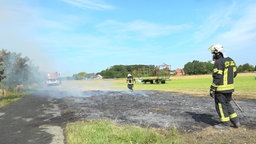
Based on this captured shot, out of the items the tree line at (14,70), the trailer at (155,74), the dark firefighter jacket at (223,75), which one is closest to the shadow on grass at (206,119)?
the dark firefighter jacket at (223,75)

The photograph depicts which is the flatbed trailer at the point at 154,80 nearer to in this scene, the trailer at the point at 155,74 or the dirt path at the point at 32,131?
the trailer at the point at 155,74

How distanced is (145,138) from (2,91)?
2730 centimetres

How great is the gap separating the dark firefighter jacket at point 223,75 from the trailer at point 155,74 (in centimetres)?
4391

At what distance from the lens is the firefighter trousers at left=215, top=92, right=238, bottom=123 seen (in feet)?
25.7

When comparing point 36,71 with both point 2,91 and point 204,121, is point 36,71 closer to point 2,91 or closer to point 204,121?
point 2,91

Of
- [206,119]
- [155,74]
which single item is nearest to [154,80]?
[155,74]

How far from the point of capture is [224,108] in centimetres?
796

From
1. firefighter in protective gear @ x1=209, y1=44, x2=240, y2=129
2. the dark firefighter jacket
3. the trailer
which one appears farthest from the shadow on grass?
the trailer

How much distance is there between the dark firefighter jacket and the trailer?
144ft

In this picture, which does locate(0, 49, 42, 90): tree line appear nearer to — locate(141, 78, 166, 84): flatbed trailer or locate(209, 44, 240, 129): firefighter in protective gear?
locate(141, 78, 166, 84): flatbed trailer

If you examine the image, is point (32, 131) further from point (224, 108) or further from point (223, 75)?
point (223, 75)

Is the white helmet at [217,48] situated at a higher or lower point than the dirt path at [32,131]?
higher

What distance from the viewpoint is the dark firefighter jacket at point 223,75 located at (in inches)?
316

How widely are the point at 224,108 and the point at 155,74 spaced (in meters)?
44.7
